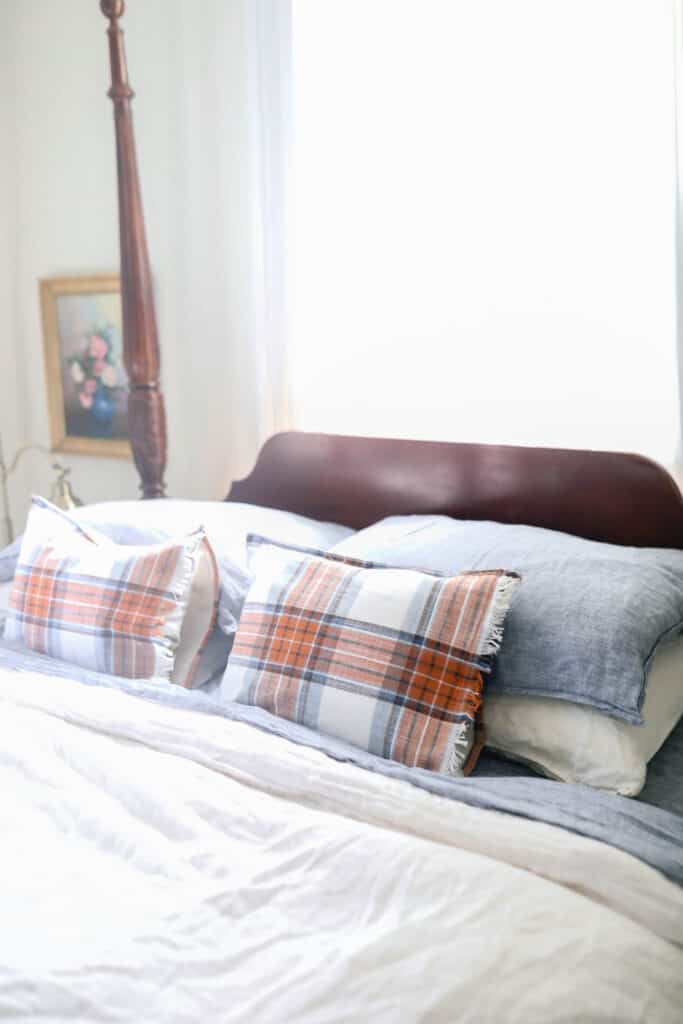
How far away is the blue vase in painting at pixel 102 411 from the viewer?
2855mm

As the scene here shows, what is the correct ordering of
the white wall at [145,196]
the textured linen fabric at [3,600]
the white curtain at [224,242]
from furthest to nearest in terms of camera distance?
the white wall at [145,196]
the white curtain at [224,242]
the textured linen fabric at [3,600]

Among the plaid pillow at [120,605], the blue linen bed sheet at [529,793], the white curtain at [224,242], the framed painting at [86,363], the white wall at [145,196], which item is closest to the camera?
the blue linen bed sheet at [529,793]

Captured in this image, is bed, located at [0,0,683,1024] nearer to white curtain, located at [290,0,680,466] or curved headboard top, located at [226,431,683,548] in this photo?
curved headboard top, located at [226,431,683,548]

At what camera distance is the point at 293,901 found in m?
1.05

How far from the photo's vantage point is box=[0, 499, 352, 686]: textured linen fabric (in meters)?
1.81

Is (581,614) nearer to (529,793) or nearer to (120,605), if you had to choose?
(529,793)

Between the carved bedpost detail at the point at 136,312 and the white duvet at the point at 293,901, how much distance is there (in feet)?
4.08

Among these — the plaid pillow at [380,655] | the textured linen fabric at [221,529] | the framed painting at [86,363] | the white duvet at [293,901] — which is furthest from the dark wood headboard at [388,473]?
the white duvet at [293,901]

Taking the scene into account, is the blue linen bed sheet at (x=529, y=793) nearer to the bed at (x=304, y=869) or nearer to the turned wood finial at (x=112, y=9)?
the bed at (x=304, y=869)

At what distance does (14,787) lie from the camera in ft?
4.24

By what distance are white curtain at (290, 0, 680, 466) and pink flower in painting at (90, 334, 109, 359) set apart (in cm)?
77

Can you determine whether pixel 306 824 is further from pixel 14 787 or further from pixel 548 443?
pixel 548 443

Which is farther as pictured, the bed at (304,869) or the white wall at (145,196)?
the white wall at (145,196)

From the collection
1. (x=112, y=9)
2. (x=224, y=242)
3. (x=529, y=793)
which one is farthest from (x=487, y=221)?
(x=529, y=793)
